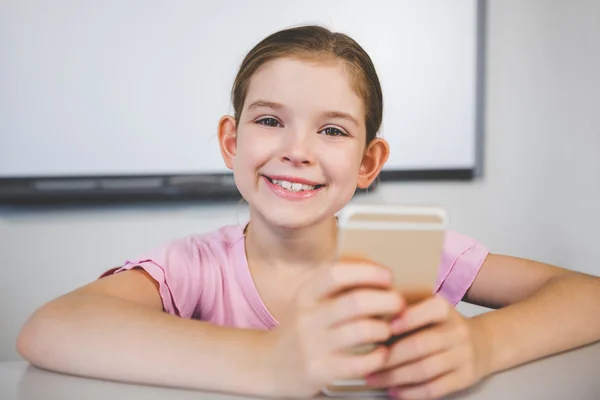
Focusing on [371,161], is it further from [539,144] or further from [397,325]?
[539,144]

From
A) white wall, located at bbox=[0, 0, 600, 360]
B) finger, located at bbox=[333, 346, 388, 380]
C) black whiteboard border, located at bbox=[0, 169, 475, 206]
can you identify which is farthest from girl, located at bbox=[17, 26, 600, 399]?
white wall, located at bbox=[0, 0, 600, 360]

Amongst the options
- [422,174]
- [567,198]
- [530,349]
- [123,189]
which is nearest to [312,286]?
[530,349]

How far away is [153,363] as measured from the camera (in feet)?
1.55

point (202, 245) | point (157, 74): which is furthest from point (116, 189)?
point (202, 245)

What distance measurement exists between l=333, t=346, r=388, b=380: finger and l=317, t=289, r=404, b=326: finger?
3 cm

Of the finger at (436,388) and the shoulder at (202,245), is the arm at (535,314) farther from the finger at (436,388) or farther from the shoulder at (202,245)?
the shoulder at (202,245)

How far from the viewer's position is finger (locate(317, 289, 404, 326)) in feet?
1.33

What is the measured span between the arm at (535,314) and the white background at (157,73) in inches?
27.1

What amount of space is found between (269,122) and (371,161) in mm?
198

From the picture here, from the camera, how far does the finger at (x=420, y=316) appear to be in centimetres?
44

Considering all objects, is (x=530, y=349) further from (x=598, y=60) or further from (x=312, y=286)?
(x=598, y=60)

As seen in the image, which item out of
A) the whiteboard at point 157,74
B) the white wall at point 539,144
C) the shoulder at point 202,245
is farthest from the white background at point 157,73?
the shoulder at point 202,245

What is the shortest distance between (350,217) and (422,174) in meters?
1.07

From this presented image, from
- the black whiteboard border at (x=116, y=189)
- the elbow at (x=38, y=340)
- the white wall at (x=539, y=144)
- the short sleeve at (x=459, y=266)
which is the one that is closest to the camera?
the elbow at (x=38, y=340)
